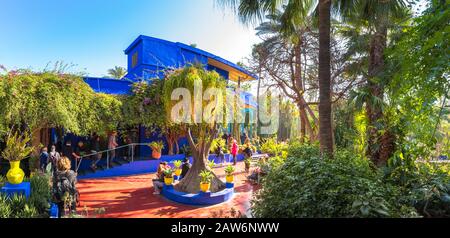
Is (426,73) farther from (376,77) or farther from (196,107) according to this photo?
(196,107)

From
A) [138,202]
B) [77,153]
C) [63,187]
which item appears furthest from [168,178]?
[77,153]

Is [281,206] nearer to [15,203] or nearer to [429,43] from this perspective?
[429,43]

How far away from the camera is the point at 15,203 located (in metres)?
5.23

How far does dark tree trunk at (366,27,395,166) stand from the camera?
217 inches

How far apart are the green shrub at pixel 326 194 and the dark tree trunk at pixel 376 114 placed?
1.45 metres

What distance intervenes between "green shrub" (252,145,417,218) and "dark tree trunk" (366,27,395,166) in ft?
4.77

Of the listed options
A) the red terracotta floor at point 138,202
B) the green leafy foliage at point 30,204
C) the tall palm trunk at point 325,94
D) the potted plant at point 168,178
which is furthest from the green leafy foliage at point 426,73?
the green leafy foliage at point 30,204

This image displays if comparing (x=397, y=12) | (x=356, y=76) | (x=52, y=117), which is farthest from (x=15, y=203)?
(x=356, y=76)

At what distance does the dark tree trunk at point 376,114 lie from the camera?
5512 mm

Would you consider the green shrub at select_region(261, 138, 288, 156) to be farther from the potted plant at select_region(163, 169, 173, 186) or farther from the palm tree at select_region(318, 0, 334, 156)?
the palm tree at select_region(318, 0, 334, 156)

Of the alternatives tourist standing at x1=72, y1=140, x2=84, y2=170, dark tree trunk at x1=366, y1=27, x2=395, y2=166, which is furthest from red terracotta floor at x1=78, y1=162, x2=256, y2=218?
dark tree trunk at x1=366, y1=27, x2=395, y2=166

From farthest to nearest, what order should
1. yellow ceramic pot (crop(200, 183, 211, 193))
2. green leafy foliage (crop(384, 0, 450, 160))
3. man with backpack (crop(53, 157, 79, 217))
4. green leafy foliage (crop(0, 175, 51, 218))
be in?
yellow ceramic pot (crop(200, 183, 211, 193)) < man with backpack (crop(53, 157, 79, 217)) < green leafy foliage (crop(0, 175, 51, 218)) < green leafy foliage (crop(384, 0, 450, 160))
